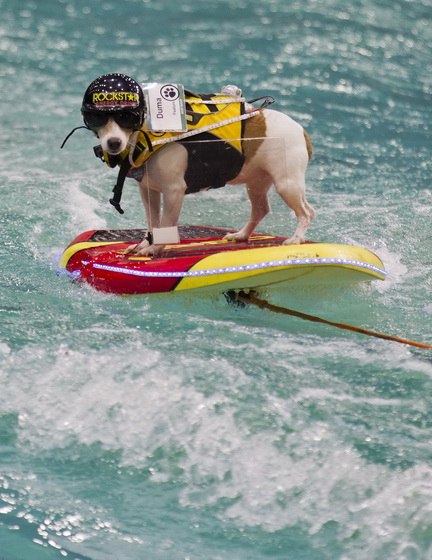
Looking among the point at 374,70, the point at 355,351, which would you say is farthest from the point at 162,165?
the point at 374,70

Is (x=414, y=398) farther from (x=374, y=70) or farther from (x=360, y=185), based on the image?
(x=374, y=70)

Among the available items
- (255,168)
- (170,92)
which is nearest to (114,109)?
(170,92)

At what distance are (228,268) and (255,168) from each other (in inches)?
29.4

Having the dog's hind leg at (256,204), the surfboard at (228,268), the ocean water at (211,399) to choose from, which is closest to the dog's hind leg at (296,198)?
the surfboard at (228,268)

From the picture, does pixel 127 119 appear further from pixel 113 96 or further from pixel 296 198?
pixel 296 198

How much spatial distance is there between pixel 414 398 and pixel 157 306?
1783mm

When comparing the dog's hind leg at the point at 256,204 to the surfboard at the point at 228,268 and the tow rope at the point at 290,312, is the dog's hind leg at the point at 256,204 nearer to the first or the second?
the surfboard at the point at 228,268

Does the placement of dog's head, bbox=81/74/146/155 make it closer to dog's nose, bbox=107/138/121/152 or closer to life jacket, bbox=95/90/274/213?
dog's nose, bbox=107/138/121/152

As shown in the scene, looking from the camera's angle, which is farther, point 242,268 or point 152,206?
point 152,206

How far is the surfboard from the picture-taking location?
5121 mm

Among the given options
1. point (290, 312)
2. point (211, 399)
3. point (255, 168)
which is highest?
point (255, 168)

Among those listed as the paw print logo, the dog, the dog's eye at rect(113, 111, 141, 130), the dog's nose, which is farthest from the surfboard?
the paw print logo

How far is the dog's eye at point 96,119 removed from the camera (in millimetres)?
5051

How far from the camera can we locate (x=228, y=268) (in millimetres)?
5195
